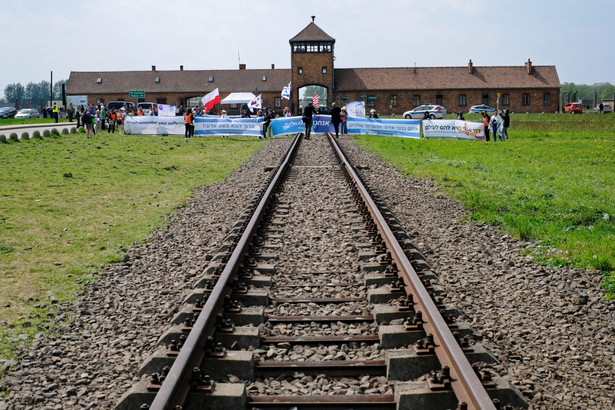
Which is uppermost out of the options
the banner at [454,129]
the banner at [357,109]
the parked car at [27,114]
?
the parked car at [27,114]

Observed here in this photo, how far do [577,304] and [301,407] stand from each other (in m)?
3.38

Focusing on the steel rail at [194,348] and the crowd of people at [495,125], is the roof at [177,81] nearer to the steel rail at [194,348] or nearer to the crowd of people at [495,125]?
the crowd of people at [495,125]

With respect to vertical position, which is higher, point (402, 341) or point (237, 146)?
point (237, 146)

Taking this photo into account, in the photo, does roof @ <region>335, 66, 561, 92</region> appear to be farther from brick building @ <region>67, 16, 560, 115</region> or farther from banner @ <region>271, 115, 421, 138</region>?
banner @ <region>271, 115, 421, 138</region>

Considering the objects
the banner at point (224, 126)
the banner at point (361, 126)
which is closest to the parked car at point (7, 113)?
the banner at point (224, 126)

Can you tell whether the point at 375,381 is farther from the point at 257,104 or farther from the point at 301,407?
the point at 257,104

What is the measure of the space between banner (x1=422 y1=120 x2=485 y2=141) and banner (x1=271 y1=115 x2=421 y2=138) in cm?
59

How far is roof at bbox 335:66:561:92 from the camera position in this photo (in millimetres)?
84500

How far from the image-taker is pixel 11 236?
9672 mm

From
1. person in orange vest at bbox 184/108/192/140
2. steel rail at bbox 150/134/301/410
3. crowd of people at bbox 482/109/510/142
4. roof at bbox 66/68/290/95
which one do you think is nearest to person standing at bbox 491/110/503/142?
crowd of people at bbox 482/109/510/142

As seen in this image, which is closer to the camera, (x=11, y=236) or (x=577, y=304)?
(x=577, y=304)

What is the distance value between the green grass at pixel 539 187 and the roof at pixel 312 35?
179ft

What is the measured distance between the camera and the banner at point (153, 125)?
118 feet

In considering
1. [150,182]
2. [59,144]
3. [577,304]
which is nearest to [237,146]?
[59,144]
